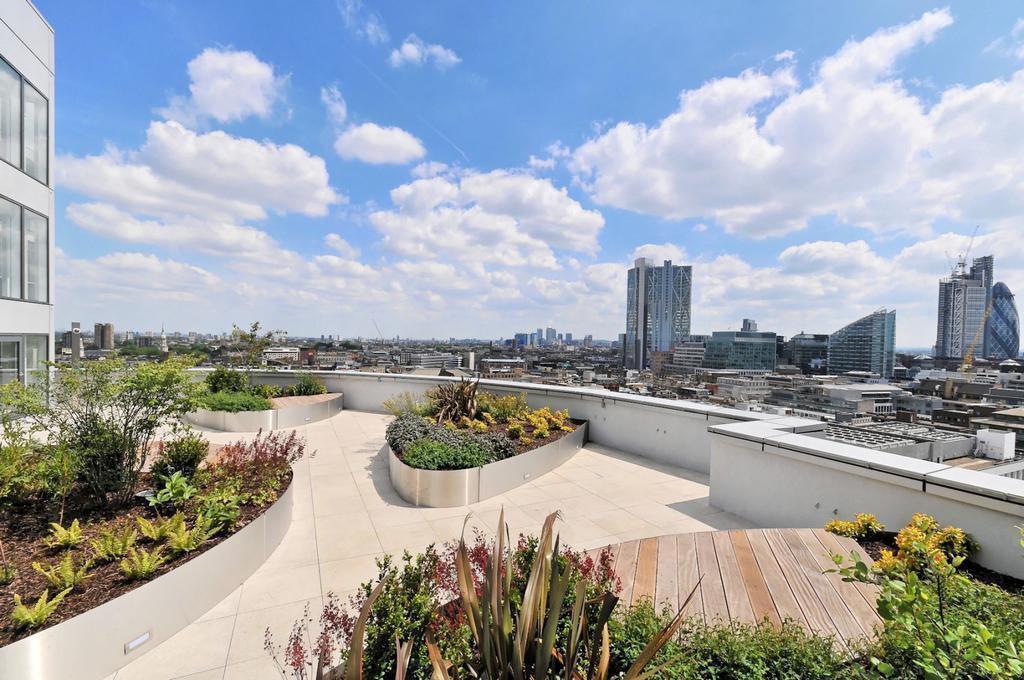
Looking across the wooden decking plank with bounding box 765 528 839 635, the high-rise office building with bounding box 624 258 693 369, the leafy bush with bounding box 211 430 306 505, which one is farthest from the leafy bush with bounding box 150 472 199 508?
the high-rise office building with bounding box 624 258 693 369

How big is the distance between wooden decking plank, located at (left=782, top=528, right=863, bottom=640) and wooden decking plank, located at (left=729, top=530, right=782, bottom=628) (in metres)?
0.28

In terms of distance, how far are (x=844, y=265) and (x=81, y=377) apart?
812 inches

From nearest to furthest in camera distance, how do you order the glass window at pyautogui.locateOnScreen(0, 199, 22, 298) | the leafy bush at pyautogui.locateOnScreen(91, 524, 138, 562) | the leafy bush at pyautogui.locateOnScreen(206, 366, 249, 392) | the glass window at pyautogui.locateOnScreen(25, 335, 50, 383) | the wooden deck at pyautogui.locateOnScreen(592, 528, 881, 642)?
the wooden deck at pyautogui.locateOnScreen(592, 528, 881, 642)
the leafy bush at pyautogui.locateOnScreen(91, 524, 138, 562)
the glass window at pyautogui.locateOnScreen(0, 199, 22, 298)
the glass window at pyautogui.locateOnScreen(25, 335, 50, 383)
the leafy bush at pyautogui.locateOnScreen(206, 366, 249, 392)

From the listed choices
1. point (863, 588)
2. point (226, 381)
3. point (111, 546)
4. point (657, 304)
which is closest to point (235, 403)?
point (226, 381)

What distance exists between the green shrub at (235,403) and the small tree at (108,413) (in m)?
4.65

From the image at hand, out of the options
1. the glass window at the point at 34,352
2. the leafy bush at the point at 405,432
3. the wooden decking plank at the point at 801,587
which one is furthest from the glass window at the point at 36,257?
the wooden decking plank at the point at 801,587

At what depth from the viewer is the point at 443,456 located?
16.3 feet

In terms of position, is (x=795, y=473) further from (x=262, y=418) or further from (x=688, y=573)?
(x=262, y=418)

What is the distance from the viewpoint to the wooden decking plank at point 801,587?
2.15 metres

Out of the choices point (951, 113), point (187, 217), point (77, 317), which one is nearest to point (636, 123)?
point (951, 113)

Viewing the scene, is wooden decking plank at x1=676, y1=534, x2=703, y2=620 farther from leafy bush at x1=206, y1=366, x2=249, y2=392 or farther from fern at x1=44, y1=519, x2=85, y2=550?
leafy bush at x1=206, y1=366, x2=249, y2=392

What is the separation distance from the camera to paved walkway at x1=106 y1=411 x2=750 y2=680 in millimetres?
2545

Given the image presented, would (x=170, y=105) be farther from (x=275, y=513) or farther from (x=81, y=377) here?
(x=275, y=513)

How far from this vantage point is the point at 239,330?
33.5ft
